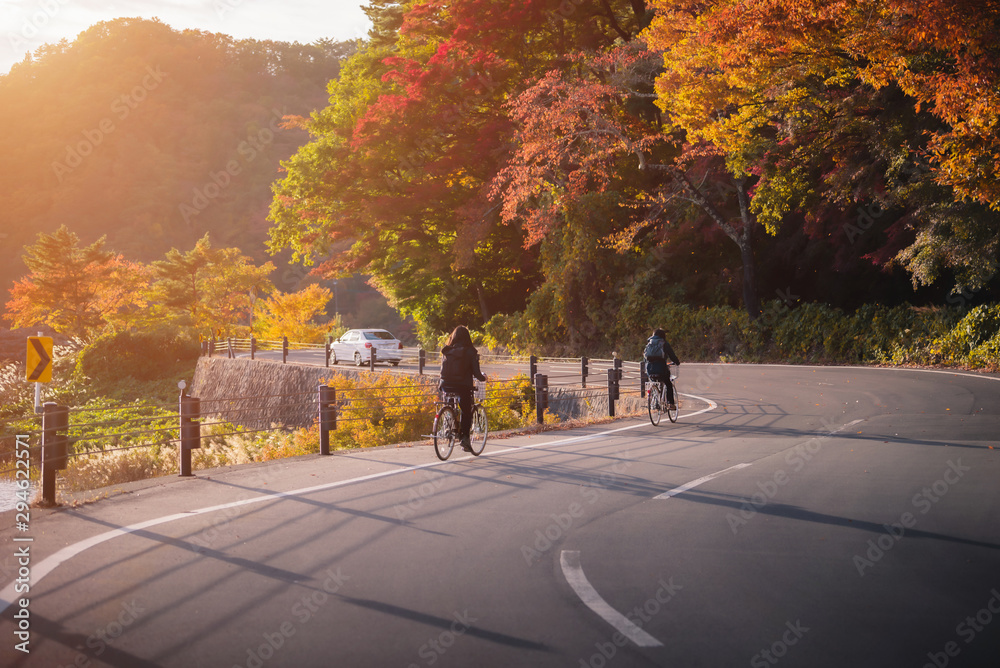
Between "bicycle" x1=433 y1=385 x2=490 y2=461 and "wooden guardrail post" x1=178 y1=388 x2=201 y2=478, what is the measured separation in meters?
3.29

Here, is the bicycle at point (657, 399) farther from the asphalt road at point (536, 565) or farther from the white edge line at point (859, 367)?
the white edge line at point (859, 367)

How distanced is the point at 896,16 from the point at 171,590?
17521mm

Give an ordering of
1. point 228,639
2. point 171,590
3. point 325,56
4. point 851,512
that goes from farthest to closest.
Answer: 1. point 325,56
2. point 851,512
3. point 171,590
4. point 228,639

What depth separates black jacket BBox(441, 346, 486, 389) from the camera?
11266 mm

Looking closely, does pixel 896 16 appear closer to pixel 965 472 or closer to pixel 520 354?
pixel 965 472

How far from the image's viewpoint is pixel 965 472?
8828 mm

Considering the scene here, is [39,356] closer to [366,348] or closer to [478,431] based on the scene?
[478,431]

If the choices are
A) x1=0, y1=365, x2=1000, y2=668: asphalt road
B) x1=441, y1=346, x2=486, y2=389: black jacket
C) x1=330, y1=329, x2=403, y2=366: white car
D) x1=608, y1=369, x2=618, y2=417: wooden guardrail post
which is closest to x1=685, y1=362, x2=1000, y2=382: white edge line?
x1=608, y1=369, x2=618, y2=417: wooden guardrail post

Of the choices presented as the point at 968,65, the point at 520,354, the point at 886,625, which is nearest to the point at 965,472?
the point at 886,625

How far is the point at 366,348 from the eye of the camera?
3275 centimetres

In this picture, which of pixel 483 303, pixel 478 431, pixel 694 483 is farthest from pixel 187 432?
pixel 483 303

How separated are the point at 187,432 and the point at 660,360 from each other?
8.90 meters

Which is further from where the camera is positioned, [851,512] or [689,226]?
[689,226]

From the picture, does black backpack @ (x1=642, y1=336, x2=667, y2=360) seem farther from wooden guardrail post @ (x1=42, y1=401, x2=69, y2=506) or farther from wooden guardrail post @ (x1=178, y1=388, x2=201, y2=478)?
wooden guardrail post @ (x1=42, y1=401, x2=69, y2=506)
